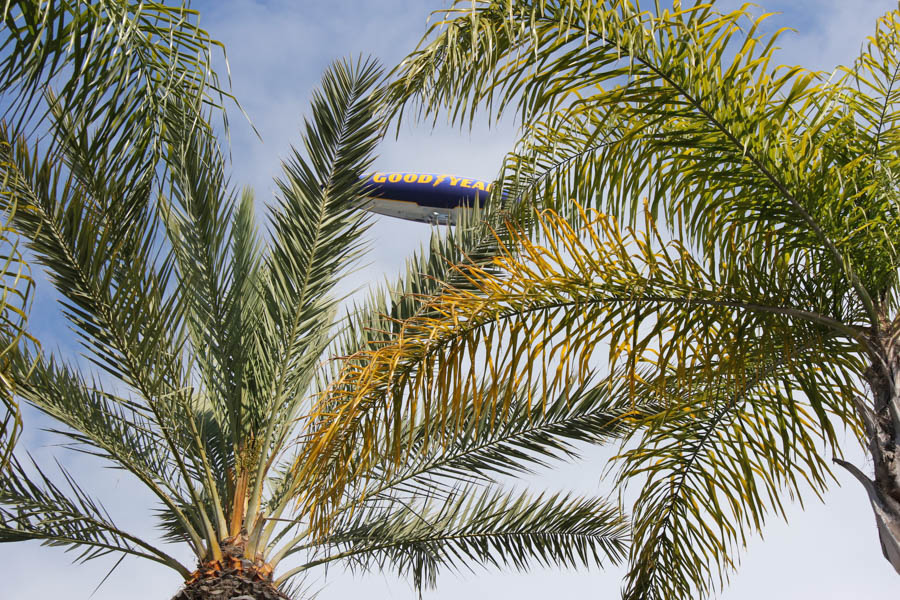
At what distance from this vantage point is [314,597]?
240 inches

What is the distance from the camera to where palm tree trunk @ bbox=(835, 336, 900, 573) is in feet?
11.7

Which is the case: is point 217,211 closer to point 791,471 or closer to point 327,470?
point 327,470

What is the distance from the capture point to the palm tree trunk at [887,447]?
141 inches

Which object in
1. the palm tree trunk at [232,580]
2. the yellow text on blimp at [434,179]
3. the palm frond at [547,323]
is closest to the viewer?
the palm frond at [547,323]

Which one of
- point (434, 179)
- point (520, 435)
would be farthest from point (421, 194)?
point (520, 435)

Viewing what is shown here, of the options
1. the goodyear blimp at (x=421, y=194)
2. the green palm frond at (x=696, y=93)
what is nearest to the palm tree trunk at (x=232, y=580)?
the green palm frond at (x=696, y=93)

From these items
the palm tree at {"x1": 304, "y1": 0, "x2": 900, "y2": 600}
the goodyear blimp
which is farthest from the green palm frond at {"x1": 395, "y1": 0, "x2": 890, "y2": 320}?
the goodyear blimp

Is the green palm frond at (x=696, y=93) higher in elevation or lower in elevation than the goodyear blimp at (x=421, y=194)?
lower

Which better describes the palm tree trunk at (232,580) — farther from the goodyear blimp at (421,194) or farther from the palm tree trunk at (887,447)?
the goodyear blimp at (421,194)

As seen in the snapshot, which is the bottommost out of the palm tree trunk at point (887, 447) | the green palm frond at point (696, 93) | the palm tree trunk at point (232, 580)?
the palm tree trunk at point (232, 580)

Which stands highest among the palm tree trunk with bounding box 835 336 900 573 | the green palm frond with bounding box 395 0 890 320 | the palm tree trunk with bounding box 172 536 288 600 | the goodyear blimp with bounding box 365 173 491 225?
the goodyear blimp with bounding box 365 173 491 225

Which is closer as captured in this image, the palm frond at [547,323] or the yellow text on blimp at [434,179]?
the palm frond at [547,323]

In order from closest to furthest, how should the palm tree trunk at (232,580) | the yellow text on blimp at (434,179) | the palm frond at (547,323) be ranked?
1. the palm frond at (547,323)
2. the palm tree trunk at (232,580)
3. the yellow text on blimp at (434,179)

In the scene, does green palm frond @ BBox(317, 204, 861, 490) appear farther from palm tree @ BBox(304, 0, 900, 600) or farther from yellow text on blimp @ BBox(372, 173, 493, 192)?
yellow text on blimp @ BBox(372, 173, 493, 192)
